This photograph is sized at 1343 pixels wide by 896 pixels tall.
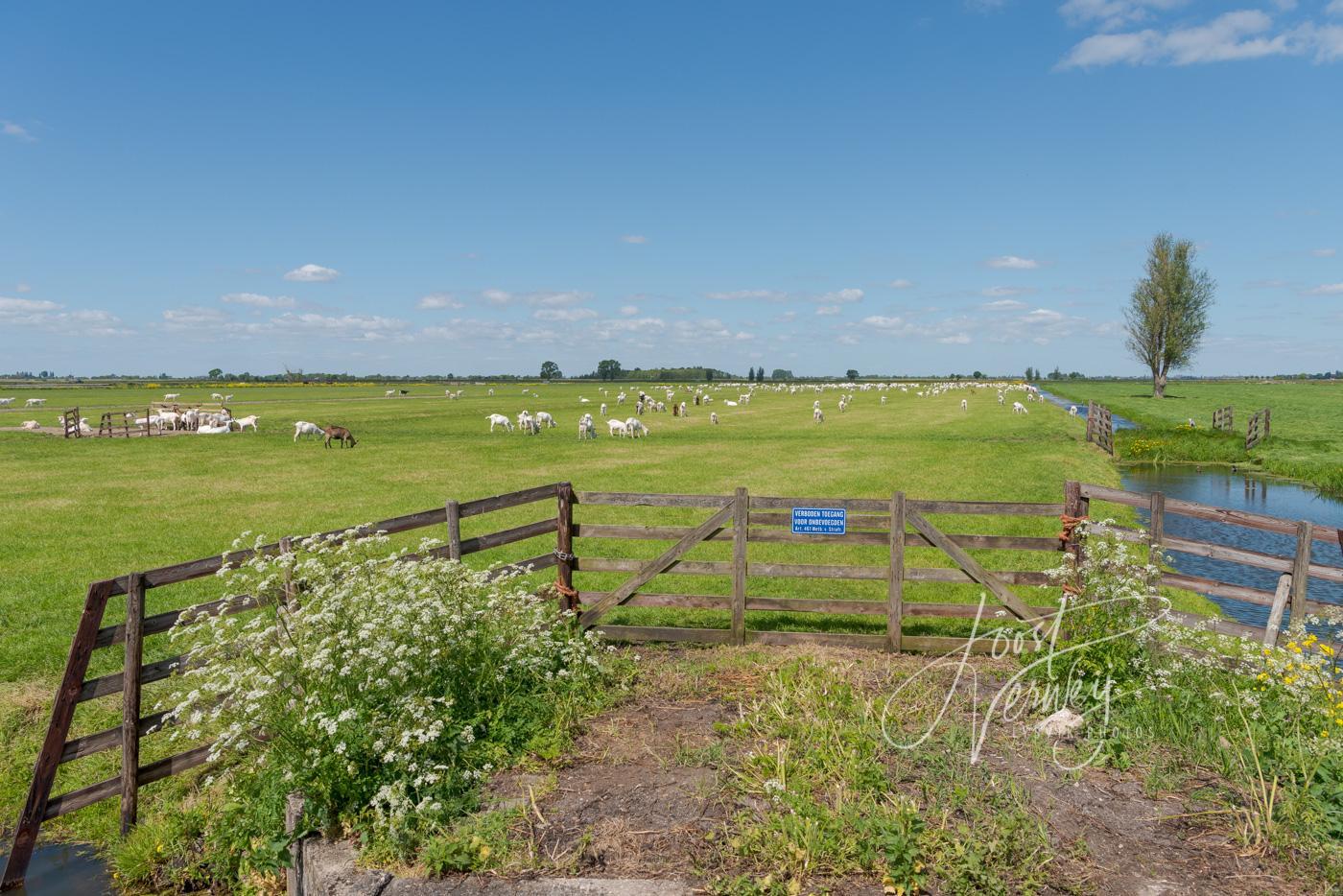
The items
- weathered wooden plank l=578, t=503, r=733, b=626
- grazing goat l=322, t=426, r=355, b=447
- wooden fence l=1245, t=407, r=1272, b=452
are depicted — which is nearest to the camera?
weathered wooden plank l=578, t=503, r=733, b=626

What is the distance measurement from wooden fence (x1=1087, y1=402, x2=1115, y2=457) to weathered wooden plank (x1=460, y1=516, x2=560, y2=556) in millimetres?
37402

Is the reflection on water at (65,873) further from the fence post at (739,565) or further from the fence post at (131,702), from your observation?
the fence post at (739,565)

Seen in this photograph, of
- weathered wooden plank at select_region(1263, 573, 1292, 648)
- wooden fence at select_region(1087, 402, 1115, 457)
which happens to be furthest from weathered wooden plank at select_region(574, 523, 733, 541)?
wooden fence at select_region(1087, 402, 1115, 457)

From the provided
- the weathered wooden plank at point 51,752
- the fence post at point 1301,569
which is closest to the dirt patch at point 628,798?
the weathered wooden plank at point 51,752

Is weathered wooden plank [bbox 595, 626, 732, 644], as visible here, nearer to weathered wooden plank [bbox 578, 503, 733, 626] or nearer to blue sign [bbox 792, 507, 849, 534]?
weathered wooden plank [bbox 578, 503, 733, 626]

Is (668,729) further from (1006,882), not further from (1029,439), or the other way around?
(1029,439)

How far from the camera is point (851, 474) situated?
28281 mm

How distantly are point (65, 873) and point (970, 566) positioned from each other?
10.0 meters

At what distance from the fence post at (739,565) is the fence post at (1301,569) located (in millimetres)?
6551

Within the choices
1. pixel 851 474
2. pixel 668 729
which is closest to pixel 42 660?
pixel 668 729

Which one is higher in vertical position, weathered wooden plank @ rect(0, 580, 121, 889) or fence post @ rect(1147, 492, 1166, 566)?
fence post @ rect(1147, 492, 1166, 566)

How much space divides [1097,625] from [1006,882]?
13.3ft

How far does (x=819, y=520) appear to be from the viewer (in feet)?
32.3

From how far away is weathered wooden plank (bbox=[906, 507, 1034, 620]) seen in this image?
31.4 ft
